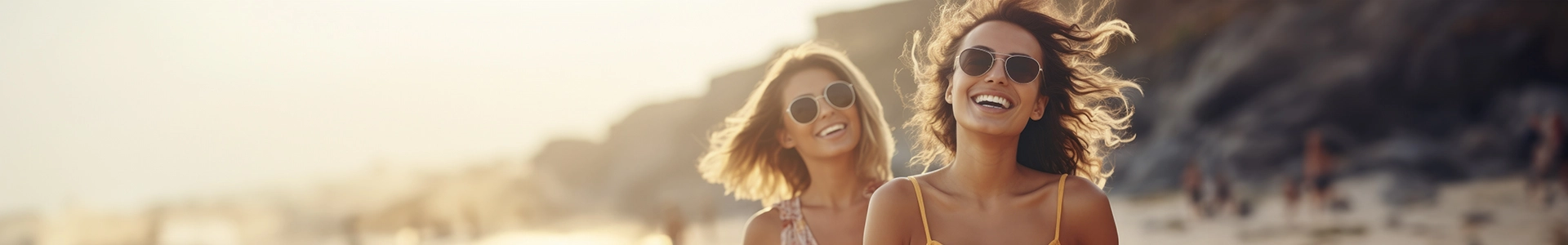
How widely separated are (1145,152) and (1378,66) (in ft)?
15.7

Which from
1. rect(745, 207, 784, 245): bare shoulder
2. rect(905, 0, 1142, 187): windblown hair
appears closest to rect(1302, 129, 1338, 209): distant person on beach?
rect(745, 207, 784, 245): bare shoulder

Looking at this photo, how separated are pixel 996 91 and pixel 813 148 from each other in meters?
1.34

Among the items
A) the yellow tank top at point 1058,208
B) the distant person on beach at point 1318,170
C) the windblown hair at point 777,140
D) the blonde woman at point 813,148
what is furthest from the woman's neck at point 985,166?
the distant person on beach at point 1318,170

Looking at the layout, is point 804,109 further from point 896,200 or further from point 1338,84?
point 1338,84

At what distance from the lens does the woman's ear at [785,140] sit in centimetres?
405

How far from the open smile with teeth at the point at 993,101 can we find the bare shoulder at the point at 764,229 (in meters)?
1.40

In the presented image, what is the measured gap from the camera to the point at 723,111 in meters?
48.2

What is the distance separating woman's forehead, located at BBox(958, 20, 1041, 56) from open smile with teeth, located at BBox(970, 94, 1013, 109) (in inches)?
4.5

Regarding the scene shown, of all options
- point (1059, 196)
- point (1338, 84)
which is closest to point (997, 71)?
point (1059, 196)

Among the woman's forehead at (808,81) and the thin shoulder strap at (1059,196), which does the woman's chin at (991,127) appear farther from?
the woman's forehead at (808,81)

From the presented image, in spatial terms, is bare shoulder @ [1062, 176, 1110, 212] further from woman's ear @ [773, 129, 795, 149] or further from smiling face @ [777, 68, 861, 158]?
woman's ear @ [773, 129, 795, 149]

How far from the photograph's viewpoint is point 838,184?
386 centimetres

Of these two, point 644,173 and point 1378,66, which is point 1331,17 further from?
point 644,173

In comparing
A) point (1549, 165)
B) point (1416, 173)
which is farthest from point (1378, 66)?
point (1549, 165)
